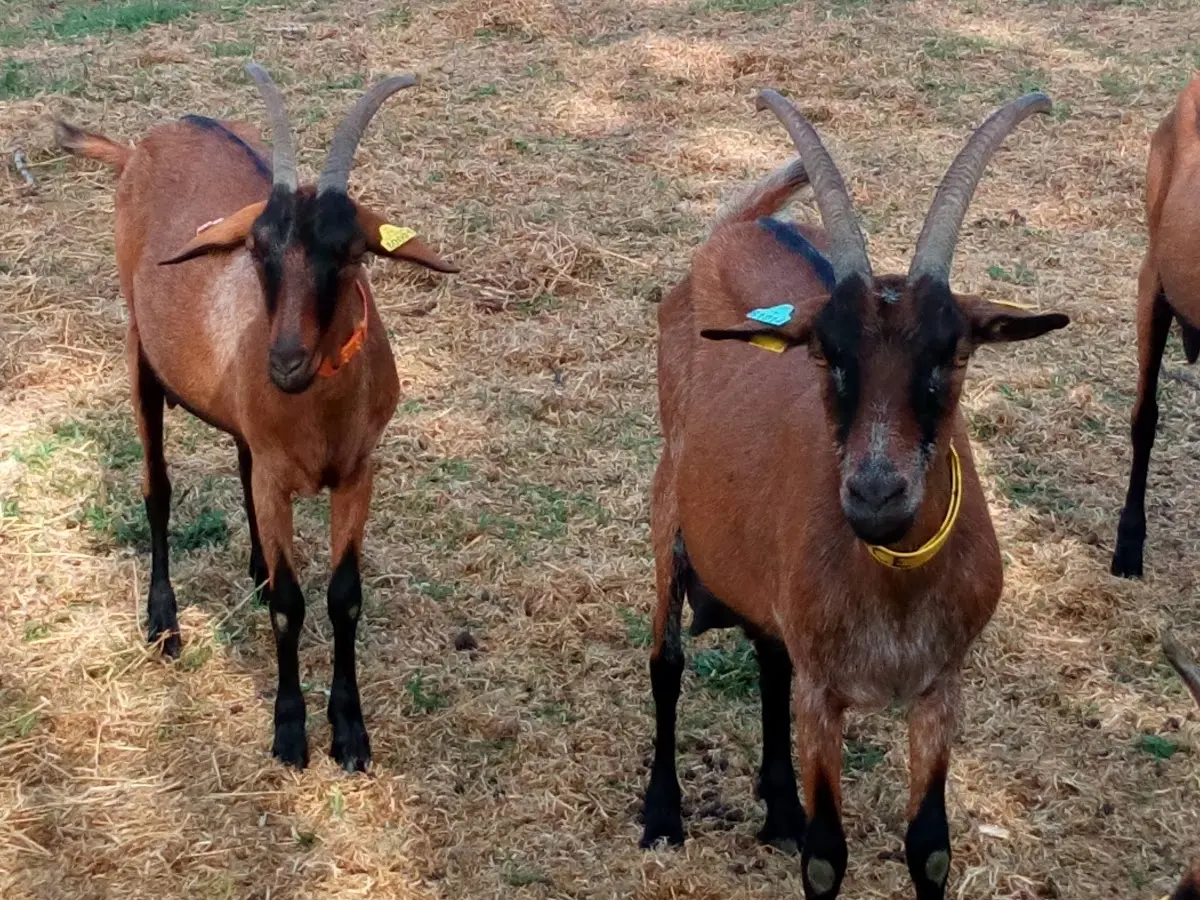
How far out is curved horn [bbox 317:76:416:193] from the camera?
14.0 feet

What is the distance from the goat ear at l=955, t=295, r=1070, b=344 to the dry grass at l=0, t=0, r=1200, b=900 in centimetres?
176

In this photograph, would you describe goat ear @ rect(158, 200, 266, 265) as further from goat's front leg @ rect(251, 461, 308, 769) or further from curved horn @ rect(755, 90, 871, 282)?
curved horn @ rect(755, 90, 871, 282)

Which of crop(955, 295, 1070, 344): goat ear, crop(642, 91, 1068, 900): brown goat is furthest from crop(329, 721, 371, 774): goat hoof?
crop(955, 295, 1070, 344): goat ear

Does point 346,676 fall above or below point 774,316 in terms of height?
below

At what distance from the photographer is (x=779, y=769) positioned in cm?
430

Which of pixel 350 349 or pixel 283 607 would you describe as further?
pixel 283 607

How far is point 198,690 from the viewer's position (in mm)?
4938

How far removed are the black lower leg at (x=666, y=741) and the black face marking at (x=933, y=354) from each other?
4.83ft

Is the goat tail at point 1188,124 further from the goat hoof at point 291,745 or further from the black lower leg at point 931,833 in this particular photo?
the goat hoof at point 291,745

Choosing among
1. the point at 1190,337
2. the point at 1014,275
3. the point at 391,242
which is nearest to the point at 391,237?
the point at 391,242

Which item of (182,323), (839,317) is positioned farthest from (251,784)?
(839,317)

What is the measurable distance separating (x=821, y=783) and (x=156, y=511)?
114 inches

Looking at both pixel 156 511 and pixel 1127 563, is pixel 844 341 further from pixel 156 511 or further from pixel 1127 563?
pixel 156 511

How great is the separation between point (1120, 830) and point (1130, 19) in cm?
958
